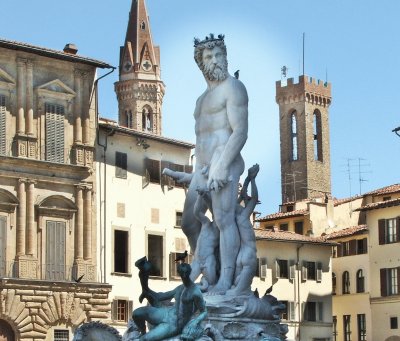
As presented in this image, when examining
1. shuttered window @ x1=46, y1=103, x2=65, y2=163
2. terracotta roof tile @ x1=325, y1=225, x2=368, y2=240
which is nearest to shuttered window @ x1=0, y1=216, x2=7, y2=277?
shuttered window @ x1=46, y1=103, x2=65, y2=163

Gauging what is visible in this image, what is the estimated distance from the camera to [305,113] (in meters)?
136

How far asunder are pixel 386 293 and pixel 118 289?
2046cm

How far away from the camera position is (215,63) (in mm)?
18359

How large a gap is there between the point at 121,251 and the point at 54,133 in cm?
621

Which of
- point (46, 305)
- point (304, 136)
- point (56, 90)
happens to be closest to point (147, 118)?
point (304, 136)

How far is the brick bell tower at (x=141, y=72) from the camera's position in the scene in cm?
12431

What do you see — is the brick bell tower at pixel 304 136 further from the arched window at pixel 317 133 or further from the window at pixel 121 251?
the window at pixel 121 251

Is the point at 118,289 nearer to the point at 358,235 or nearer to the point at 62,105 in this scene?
the point at 62,105

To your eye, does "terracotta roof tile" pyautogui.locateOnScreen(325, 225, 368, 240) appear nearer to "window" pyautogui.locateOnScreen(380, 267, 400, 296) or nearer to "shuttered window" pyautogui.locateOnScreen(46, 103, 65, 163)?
"window" pyautogui.locateOnScreen(380, 267, 400, 296)

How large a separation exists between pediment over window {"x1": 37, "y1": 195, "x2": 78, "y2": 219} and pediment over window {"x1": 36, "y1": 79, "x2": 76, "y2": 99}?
→ 4515 mm

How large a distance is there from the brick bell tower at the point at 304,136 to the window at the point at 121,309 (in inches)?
2917

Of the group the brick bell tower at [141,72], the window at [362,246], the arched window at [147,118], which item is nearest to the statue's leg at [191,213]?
the window at [362,246]

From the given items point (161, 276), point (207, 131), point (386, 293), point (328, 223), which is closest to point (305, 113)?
point (328, 223)

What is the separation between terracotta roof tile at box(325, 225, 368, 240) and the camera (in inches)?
2813
